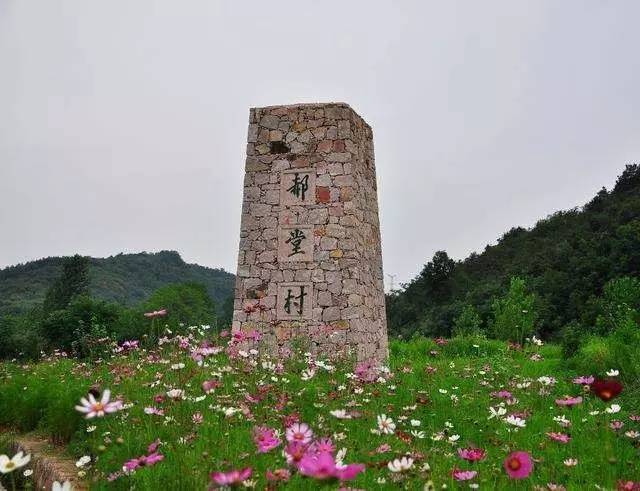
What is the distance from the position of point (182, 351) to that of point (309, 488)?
4.91 m

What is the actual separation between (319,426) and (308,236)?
7654mm

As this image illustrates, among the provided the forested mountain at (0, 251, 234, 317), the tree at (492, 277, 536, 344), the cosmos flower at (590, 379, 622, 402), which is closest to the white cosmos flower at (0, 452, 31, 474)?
the cosmos flower at (590, 379, 622, 402)

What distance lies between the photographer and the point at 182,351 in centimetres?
788

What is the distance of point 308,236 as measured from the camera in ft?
39.7

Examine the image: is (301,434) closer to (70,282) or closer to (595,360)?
(595,360)

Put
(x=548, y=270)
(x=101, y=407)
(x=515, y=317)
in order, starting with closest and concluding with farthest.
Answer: (x=101, y=407) → (x=515, y=317) → (x=548, y=270)

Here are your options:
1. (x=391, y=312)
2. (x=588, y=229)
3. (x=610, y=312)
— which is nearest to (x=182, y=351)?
(x=610, y=312)

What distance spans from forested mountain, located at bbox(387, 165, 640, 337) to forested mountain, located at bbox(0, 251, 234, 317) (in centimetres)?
3513

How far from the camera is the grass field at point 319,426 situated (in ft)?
12.5

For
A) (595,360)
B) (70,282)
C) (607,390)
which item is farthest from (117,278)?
(607,390)

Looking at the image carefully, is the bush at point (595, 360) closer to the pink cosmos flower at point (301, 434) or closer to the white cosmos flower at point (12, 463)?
the pink cosmos flower at point (301, 434)

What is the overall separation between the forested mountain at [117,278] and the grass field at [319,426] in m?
58.1

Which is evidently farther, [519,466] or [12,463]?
[12,463]

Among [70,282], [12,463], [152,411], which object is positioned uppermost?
[70,282]
